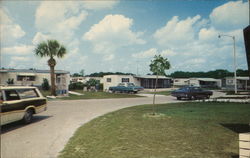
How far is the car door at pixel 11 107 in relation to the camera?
19.5 ft

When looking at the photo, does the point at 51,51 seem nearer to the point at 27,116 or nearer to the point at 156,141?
the point at 27,116

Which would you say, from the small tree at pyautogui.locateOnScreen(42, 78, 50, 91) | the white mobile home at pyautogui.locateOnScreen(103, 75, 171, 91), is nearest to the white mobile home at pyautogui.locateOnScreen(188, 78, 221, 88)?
the white mobile home at pyautogui.locateOnScreen(103, 75, 171, 91)

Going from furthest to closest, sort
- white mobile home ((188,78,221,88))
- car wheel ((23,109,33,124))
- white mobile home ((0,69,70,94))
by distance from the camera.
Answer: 1. white mobile home ((188,78,221,88))
2. white mobile home ((0,69,70,94))
3. car wheel ((23,109,33,124))

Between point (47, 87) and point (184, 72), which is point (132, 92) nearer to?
point (47, 87)

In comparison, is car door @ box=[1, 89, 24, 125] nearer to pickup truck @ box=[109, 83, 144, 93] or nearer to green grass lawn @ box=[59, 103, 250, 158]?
green grass lawn @ box=[59, 103, 250, 158]

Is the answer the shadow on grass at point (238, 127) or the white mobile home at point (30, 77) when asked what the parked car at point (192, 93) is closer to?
the shadow on grass at point (238, 127)

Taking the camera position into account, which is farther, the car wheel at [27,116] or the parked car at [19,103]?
the car wheel at [27,116]

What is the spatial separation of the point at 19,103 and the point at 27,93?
79 cm

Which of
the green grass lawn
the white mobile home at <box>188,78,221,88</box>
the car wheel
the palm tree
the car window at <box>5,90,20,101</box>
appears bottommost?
the green grass lawn

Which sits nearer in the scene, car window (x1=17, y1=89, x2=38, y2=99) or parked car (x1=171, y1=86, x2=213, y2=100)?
car window (x1=17, y1=89, x2=38, y2=99)

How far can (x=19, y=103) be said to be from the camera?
673cm

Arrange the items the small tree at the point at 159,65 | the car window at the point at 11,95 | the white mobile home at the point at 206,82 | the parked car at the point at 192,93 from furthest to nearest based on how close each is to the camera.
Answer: the white mobile home at the point at 206,82 → the parked car at the point at 192,93 → the small tree at the point at 159,65 → the car window at the point at 11,95

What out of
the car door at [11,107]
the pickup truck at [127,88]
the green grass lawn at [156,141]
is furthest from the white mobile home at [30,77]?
the green grass lawn at [156,141]

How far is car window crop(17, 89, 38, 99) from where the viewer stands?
6988 mm
